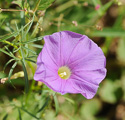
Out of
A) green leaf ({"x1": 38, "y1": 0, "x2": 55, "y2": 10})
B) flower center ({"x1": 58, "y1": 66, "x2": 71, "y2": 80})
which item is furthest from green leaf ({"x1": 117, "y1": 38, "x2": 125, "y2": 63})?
green leaf ({"x1": 38, "y1": 0, "x2": 55, "y2": 10})

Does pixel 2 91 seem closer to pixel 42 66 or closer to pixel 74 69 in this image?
pixel 74 69

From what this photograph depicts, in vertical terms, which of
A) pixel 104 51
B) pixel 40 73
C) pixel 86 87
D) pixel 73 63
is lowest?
pixel 104 51

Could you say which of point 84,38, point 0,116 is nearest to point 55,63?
point 84,38

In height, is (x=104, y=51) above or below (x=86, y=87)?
below

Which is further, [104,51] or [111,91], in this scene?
[111,91]

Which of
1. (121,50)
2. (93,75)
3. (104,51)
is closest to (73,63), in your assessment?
(93,75)

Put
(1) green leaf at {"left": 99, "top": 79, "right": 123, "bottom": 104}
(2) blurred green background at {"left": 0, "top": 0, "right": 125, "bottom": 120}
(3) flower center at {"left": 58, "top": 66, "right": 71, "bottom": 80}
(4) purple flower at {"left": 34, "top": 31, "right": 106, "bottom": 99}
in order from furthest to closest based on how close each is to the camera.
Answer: (1) green leaf at {"left": 99, "top": 79, "right": 123, "bottom": 104}, (2) blurred green background at {"left": 0, "top": 0, "right": 125, "bottom": 120}, (3) flower center at {"left": 58, "top": 66, "right": 71, "bottom": 80}, (4) purple flower at {"left": 34, "top": 31, "right": 106, "bottom": 99}

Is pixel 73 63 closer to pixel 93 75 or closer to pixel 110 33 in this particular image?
pixel 93 75

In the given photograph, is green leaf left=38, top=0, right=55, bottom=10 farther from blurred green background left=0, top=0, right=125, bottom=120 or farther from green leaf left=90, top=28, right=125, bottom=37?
green leaf left=90, top=28, right=125, bottom=37
